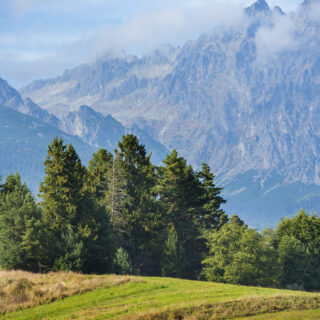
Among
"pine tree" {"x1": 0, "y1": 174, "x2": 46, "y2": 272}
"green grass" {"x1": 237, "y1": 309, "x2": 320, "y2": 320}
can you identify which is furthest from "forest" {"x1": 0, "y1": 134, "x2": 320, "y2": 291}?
"green grass" {"x1": 237, "y1": 309, "x2": 320, "y2": 320}

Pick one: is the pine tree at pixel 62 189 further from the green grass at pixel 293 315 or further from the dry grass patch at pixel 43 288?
the green grass at pixel 293 315

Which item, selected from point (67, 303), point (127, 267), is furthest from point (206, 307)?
point (127, 267)

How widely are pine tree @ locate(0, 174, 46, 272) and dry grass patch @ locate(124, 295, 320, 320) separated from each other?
1213 inches

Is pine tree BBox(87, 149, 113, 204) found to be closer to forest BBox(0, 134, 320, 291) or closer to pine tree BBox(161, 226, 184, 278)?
forest BBox(0, 134, 320, 291)

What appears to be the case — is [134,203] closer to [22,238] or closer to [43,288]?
[22,238]

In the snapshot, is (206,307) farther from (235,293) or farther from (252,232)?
(252,232)

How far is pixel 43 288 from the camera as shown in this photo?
37656 mm

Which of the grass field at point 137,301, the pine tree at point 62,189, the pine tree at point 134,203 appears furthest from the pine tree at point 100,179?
the grass field at point 137,301

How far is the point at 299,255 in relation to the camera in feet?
255

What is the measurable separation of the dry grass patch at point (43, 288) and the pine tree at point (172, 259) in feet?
97.4

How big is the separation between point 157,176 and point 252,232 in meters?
24.0

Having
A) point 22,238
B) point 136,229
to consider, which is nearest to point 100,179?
point 136,229

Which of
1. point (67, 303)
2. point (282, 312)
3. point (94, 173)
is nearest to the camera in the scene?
point (282, 312)

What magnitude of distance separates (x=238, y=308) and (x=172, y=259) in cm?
4256
